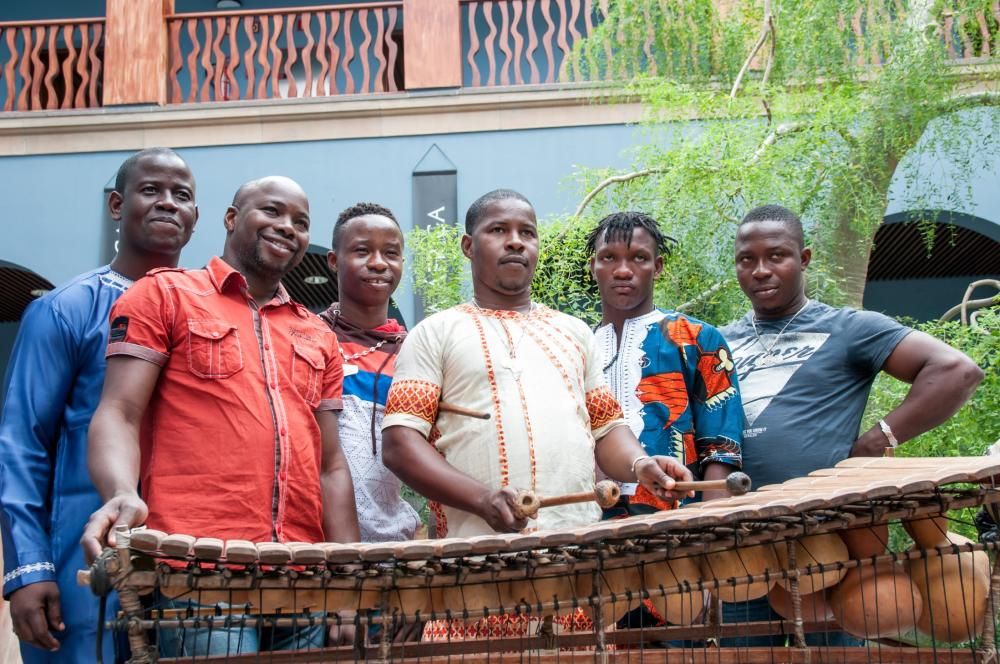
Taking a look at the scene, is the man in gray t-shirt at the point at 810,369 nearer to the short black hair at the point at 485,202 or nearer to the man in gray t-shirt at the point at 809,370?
the man in gray t-shirt at the point at 809,370

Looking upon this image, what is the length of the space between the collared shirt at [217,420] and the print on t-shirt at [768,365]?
1463mm

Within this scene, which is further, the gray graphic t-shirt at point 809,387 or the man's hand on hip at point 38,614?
the gray graphic t-shirt at point 809,387

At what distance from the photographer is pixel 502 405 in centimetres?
291

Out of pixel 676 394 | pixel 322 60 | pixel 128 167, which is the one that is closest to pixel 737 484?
pixel 676 394

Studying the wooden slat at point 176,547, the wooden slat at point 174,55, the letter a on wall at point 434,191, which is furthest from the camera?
the wooden slat at point 174,55

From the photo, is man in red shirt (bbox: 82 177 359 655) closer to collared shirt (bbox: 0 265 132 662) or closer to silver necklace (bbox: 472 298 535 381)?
collared shirt (bbox: 0 265 132 662)

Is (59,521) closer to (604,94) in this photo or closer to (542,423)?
(542,423)

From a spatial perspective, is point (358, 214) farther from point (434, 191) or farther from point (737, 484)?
point (434, 191)

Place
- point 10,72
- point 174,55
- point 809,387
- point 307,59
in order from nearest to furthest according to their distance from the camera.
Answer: point 809,387
point 307,59
point 174,55
point 10,72

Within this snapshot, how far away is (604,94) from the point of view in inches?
363

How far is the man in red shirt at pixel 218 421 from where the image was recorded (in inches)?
104

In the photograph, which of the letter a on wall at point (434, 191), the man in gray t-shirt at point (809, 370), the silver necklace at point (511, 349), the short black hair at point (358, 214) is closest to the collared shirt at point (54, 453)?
the silver necklace at point (511, 349)

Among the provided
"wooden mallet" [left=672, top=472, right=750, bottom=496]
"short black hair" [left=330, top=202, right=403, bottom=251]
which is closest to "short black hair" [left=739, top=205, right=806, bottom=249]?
"short black hair" [left=330, top=202, right=403, bottom=251]

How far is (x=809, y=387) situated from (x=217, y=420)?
6.18 feet
